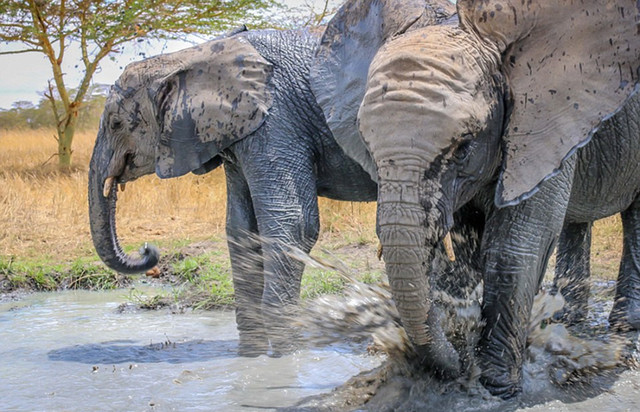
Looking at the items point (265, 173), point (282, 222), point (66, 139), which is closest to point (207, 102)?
point (265, 173)

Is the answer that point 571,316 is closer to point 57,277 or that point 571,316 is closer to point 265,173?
point 265,173

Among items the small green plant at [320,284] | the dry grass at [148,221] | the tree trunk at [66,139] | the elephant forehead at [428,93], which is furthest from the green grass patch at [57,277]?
the tree trunk at [66,139]

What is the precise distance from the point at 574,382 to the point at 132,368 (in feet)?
7.07

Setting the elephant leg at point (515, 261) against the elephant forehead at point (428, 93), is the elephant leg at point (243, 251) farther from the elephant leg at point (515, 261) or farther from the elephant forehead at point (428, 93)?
the elephant forehead at point (428, 93)

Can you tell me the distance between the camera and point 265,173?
178 inches

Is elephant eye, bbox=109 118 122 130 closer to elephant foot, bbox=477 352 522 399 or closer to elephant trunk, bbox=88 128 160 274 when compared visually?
elephant trunk, bbox=88 128 160 274

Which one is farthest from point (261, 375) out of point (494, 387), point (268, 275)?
point (494, 387)

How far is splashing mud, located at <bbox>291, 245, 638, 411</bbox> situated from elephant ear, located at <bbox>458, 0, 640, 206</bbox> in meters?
0.75

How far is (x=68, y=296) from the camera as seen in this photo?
6.41 meters

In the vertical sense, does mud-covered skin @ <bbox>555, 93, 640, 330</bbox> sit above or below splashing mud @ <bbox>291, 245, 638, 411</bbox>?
above

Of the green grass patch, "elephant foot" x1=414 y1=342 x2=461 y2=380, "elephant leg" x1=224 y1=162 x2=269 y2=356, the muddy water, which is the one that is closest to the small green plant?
the muddy water

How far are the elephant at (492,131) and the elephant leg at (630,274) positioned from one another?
1291 mm

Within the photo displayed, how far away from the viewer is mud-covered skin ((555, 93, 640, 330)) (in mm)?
3766

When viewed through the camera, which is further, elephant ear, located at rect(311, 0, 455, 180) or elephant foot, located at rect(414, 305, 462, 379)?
elephant ear, located at rect(311, 0, 455, 180)
